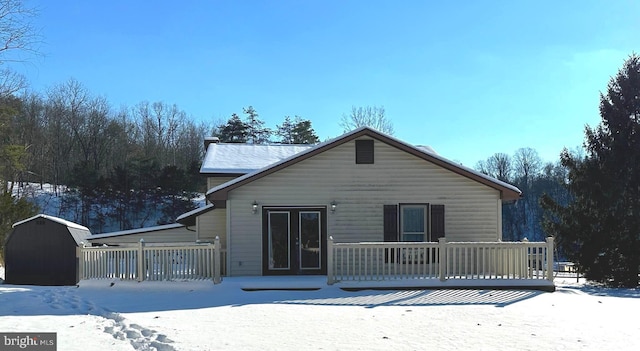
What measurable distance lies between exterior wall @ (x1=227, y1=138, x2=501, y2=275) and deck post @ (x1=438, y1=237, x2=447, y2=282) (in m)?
2.07

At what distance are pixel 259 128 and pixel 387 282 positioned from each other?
39734mm

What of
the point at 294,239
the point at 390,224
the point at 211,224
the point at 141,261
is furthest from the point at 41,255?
the point at 390,224

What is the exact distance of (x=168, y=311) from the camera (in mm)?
A: 9445

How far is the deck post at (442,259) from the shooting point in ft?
40.2

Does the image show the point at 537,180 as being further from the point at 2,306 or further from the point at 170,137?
the point at 2,306

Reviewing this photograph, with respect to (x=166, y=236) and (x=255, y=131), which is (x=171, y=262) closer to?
(x=166, y=236)

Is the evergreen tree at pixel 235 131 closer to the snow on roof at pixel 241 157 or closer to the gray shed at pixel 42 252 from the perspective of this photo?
the snow on roof at pixel 241 157

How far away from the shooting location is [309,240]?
560 inches

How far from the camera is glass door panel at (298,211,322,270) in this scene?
14.2 m

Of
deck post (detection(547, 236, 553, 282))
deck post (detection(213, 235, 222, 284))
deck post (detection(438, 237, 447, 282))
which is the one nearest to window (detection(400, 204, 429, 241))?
deck post (detection(438, 237, 447, 282))

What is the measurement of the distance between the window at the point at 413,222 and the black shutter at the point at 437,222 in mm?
200

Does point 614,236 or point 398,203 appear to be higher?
point 398,203

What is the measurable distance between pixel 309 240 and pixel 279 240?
783 millimetres

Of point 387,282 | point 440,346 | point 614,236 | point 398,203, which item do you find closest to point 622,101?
point 614,236
